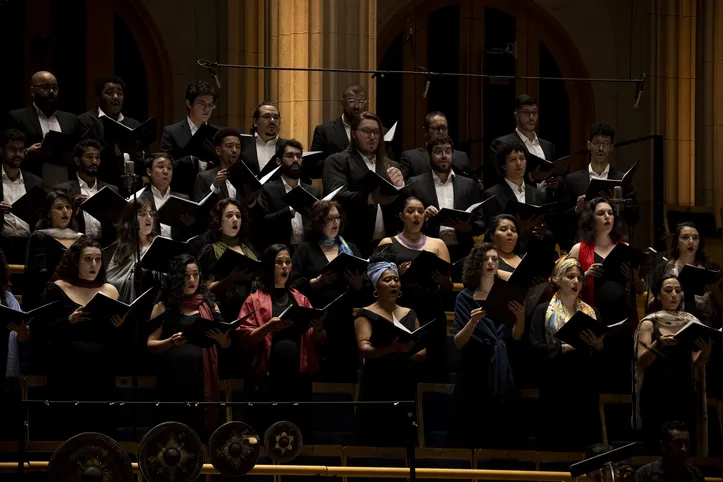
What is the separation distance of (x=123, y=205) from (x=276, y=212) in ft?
3.02

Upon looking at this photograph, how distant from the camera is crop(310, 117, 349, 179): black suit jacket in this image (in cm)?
1137

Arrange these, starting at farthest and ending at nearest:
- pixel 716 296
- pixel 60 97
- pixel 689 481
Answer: pixel 60 97
pixel 716 296
pixel 689 481

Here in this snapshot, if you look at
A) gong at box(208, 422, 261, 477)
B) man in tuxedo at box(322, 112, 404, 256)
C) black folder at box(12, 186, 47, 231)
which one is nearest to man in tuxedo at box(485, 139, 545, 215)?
man in tuxedo at box(322, 112, 404, 256)

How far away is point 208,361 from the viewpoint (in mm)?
Result: 9453

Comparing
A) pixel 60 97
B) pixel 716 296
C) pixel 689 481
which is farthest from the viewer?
pixel 60 97

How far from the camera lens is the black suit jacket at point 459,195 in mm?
10812

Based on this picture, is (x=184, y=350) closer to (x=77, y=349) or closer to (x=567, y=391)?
(x=77, y=349)

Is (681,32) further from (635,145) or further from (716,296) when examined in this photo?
(716,296)

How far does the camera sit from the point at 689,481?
9086 millimetres

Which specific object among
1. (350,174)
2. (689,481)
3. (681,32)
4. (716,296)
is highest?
(681,32)

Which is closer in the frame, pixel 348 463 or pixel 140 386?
pixel 348 463

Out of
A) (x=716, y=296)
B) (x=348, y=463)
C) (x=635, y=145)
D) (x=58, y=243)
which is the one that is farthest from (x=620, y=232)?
(x=635, y=145)

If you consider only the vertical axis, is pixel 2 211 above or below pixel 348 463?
above

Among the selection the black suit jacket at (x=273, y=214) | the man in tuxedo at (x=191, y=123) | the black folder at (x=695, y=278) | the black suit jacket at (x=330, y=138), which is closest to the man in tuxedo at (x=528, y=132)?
the black suit jacket at (x=330, y=138)
